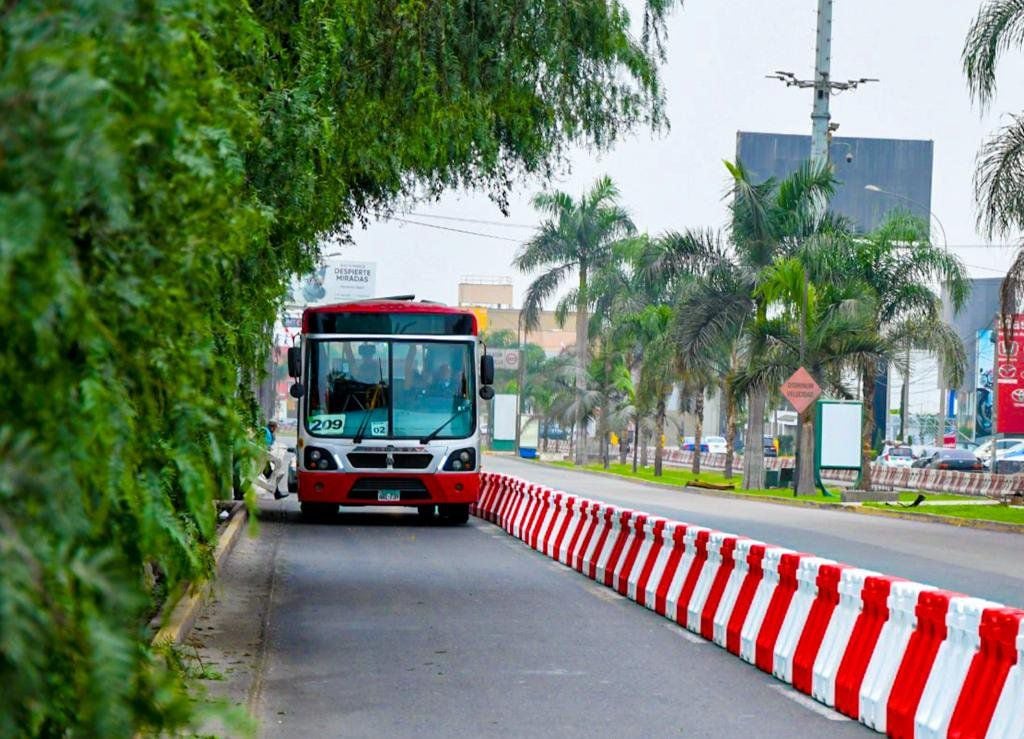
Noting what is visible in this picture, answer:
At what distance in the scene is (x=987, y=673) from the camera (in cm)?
801

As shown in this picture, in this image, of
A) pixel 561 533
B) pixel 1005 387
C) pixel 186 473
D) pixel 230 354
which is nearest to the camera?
Answer: pixel 186 473

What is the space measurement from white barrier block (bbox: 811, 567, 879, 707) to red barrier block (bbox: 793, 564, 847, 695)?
79 millimetres

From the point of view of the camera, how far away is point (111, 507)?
156 inches

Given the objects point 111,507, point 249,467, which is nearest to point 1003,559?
point 249,467

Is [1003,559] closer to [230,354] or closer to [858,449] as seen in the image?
[230,354]

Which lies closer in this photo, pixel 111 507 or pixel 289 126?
pixel 111 507

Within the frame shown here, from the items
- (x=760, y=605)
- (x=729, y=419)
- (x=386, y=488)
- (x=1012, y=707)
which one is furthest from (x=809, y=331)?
(x=1012, y=707)

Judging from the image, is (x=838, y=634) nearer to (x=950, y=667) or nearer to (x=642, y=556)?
(x=950, y=667)

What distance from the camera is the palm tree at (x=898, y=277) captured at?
44.0 meters

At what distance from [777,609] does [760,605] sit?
0.45m

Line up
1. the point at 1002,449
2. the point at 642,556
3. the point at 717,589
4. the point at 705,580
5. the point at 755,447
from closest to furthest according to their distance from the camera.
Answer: the point at 717,589 → the point at 705,580 → the point at 642,556 → the point at 755,447 → the point at 1002,449

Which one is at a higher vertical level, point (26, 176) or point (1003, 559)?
point (26, 176)

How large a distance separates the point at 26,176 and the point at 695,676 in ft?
29.4

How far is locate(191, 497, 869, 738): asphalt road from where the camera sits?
959cm
